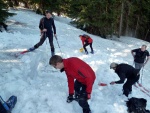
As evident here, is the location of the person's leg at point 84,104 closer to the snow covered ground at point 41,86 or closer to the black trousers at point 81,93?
the black trousers at point 81,93

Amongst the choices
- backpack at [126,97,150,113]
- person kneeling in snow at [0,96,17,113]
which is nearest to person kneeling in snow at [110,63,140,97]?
backpack at [126,97,150,113]

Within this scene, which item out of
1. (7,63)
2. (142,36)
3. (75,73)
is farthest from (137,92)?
(142,36)

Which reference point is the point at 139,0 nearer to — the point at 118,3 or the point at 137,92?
the point at 118,3

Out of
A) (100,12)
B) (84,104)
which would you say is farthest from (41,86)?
(100,12)

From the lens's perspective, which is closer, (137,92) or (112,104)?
(112,104)

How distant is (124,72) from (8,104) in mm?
3989

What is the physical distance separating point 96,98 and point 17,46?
5.93 m

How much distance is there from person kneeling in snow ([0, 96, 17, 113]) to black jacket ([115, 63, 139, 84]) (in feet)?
11.6

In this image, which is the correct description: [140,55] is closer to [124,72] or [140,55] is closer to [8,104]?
[124,72]

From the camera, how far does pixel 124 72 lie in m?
7.59

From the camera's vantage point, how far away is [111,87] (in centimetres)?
901

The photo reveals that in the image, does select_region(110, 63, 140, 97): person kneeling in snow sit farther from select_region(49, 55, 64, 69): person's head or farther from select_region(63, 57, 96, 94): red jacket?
select_region(49, 55, 64, 69): person's head

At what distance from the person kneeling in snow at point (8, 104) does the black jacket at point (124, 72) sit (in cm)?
353

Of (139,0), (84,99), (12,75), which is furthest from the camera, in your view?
(139,0)
